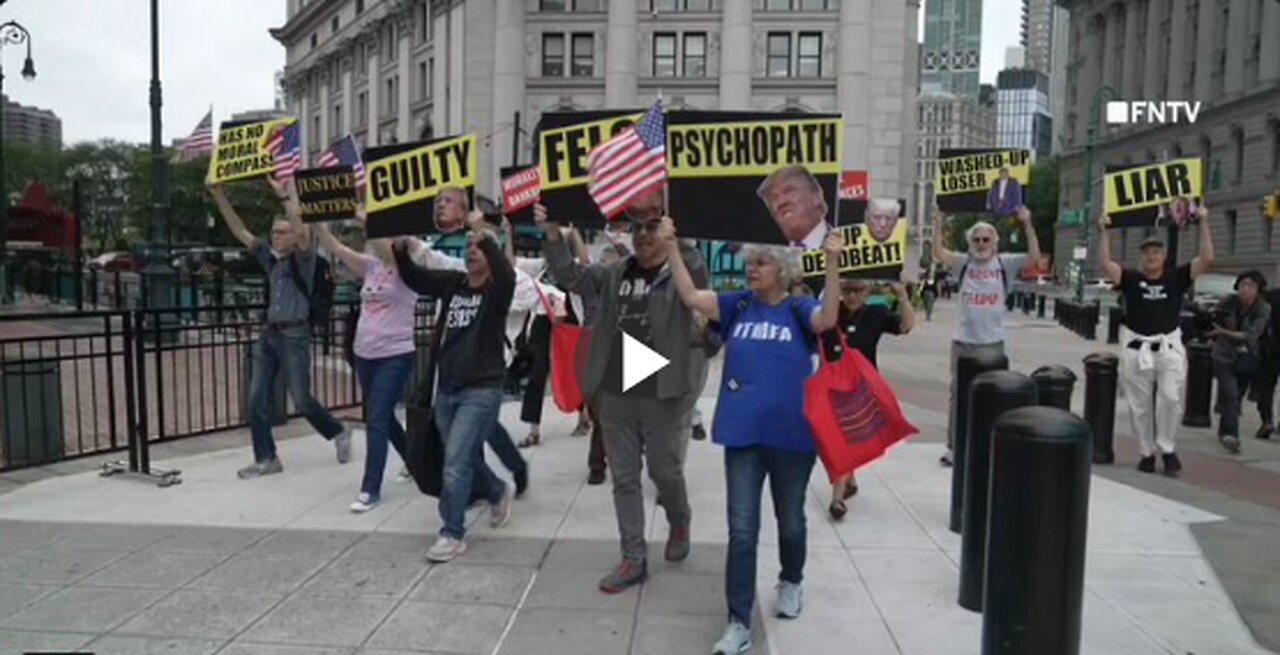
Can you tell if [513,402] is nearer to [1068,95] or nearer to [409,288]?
[409,288]

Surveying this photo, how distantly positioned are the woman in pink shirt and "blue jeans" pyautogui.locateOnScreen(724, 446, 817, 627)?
2824mm

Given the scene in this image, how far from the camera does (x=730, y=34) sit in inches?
2036

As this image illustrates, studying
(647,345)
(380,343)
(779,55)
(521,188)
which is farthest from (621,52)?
(647,345)

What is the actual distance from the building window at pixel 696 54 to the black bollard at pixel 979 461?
49766 millimetres

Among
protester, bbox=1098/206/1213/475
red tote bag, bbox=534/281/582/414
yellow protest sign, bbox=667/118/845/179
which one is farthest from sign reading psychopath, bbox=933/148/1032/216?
yellow protest sign, bbox=667/118/845/179

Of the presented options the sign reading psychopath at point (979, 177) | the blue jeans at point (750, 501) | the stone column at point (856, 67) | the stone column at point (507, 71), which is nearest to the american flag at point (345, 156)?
the blue jeans at point (750, 501)

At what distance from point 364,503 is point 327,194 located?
7.00ft

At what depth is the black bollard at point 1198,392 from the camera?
10891 mm

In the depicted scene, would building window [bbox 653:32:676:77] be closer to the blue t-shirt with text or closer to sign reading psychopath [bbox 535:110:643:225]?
sign reading psychopath [bbox 535:110:643:225]

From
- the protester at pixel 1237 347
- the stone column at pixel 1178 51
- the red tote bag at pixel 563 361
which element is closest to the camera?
the red tote bag at pixel 563 361

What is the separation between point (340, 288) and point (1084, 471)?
19.7m

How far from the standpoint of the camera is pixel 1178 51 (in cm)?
7581

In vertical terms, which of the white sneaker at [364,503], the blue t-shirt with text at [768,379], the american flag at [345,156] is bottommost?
the white sneaker at [364,503]

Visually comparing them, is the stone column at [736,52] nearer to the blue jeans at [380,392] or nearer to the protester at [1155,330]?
the protester at [1155,330]
